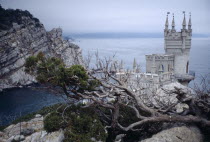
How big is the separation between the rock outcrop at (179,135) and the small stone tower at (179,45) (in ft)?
75.2

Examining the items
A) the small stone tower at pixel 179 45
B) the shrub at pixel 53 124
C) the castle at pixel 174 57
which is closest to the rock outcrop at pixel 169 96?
the shrub at pixel 53 124

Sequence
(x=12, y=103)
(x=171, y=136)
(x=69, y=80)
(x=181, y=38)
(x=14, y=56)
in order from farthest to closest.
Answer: (x=14, y=56), (x=12, y=103), (x=181, y=38), (x=69, y=80), (x=171, y=136)

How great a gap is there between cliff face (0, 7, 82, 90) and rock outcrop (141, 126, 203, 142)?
40.6 m

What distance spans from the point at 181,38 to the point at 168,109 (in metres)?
22.9

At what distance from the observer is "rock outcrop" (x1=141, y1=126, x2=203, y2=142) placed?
812 centimetres

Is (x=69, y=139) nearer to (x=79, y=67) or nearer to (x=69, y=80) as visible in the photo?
(x=69, y=80)

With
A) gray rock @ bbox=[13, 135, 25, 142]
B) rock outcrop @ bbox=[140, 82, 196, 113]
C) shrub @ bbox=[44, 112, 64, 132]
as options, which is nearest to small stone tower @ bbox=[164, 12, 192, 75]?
rock outcrop @ bbox=[140, 82, 196, 113]

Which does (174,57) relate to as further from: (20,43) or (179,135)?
(20,43)

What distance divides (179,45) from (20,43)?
145 ft

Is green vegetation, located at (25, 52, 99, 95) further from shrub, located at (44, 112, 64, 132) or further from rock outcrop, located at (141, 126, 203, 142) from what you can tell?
rock outcrop, located at (141, 126, 203, 142)

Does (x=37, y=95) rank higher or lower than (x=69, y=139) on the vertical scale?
lower

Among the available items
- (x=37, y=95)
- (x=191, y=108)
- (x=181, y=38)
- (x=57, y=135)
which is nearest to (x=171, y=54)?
(x=181, y=38)

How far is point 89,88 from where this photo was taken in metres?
9.48

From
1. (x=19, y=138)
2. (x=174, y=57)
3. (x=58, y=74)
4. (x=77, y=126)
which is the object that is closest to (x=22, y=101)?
(x=19, y=138)
